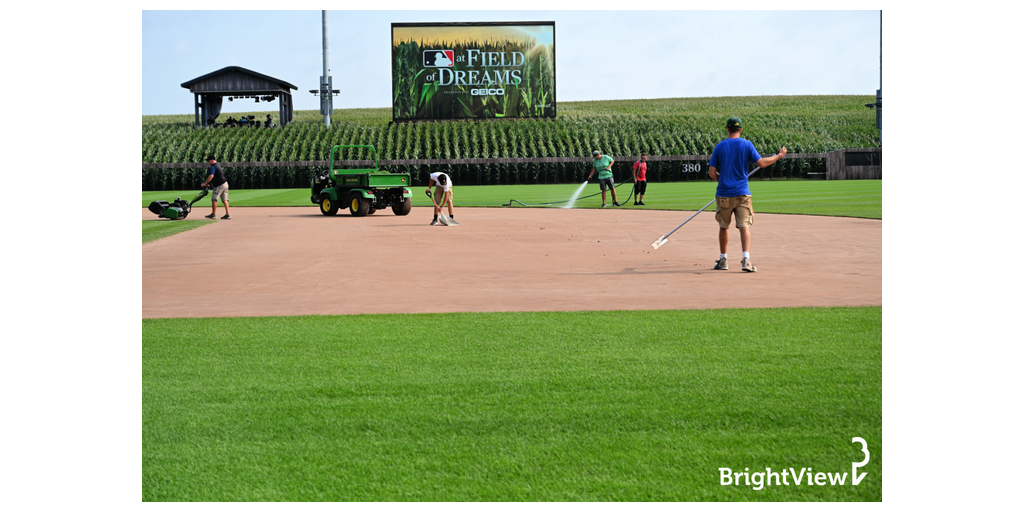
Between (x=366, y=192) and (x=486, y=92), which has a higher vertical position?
(x=486, y=92)

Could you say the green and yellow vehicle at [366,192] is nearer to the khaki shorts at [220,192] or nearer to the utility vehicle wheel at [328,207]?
the utility vehicle wheel at [328,207]

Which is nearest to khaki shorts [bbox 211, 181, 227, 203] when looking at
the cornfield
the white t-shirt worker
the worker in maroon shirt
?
the white t-shirt worker

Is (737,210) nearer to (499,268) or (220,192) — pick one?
(499,268)

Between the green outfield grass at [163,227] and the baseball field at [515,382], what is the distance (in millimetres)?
5959

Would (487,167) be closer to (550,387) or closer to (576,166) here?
(576,166)

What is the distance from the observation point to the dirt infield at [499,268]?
8.79m

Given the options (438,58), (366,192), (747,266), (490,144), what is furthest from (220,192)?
(490,144)

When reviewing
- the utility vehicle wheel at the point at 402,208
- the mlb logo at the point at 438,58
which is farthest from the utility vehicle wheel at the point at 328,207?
the mlb logo at the point at 438,58

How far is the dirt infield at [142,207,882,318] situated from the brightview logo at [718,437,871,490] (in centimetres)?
451

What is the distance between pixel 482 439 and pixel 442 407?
2.06 feet

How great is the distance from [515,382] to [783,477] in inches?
79.4

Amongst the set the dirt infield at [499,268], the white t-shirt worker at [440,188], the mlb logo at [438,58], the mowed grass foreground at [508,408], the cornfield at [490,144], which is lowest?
the mowed grass foreground at [508,408]

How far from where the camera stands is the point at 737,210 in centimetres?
1102

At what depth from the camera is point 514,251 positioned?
13867 mm
